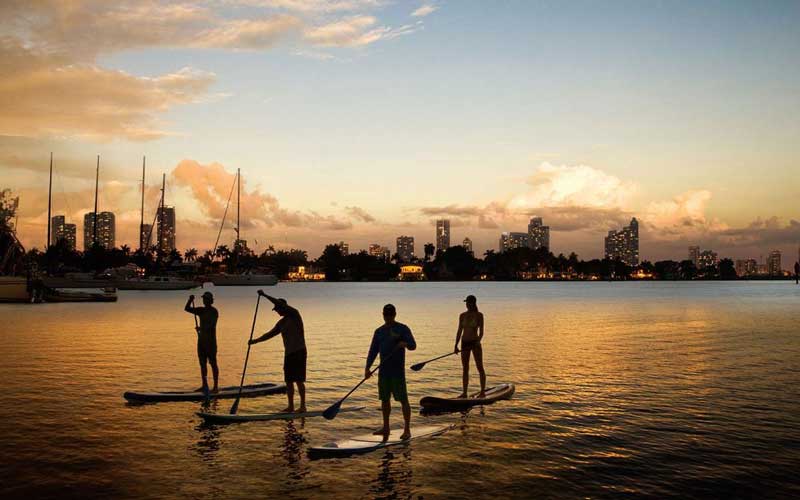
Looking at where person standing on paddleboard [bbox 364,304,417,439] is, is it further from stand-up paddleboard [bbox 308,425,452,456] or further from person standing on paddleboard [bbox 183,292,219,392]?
person standing on paddleboard [bbox 183,292,219,392]

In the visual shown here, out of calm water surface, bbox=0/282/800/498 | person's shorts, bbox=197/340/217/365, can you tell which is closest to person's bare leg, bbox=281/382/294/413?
calm water surface, bbox=0/282/800/498

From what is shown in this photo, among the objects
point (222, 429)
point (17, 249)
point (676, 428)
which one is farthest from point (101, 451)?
point (17, 249)

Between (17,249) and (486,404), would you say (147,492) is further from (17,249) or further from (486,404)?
(17,249)

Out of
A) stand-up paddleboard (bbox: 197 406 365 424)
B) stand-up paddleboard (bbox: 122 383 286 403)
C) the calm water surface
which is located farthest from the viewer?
stand-up paddleboard (bbox: 122 383 286 403)

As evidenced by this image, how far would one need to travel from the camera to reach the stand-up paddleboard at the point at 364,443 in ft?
42.0

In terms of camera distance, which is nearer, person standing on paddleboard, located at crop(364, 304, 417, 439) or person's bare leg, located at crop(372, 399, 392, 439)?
person standing on paddleboard, located at crop(364, 304, 417, 439)

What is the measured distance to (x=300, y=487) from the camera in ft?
35.9

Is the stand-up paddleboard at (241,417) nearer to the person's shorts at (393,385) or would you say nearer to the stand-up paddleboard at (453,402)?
the stand-up paddleboard at (453,402)

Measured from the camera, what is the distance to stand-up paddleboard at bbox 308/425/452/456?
1279 cm

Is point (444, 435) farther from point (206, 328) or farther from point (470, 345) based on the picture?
point (206, 328)

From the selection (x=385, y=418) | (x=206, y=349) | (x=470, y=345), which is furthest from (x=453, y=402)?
(x=206, y=349)

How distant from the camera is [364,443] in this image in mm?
13266

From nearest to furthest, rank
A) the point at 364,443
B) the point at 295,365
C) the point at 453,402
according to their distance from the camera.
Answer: the point at 364,443, the point at 295,365, the point at 453,402

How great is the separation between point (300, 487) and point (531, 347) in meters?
25.6
